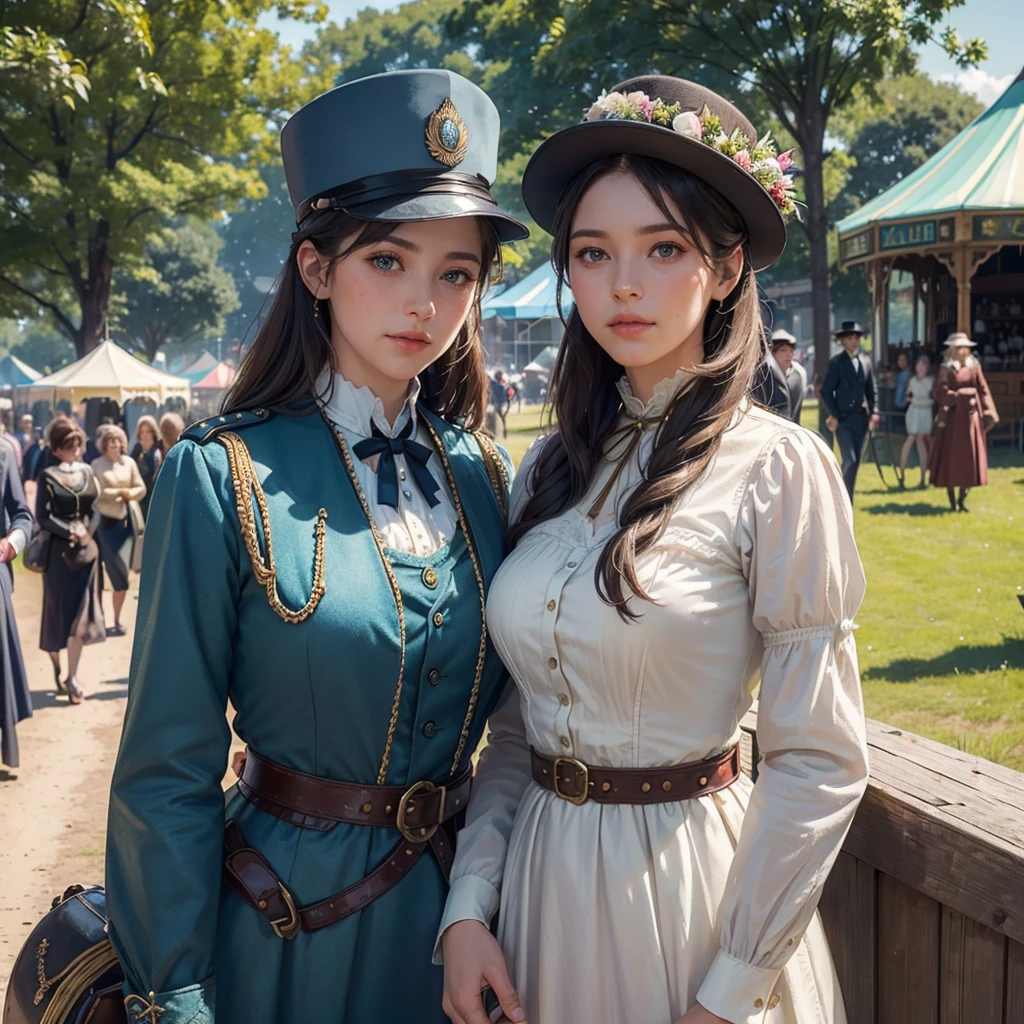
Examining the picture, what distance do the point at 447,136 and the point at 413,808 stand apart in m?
1.23

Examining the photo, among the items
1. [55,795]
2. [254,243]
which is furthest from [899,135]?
[254,243]

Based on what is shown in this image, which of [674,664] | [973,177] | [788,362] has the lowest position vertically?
[674,664]

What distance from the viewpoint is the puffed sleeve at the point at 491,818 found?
202 cm

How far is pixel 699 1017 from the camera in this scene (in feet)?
5.90

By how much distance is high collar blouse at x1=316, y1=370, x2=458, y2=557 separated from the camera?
221 centimetres

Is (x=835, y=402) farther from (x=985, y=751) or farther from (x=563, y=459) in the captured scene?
(x=563, y=459)

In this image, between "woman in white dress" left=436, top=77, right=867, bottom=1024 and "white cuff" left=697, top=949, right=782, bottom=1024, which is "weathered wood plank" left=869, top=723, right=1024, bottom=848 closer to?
"woman in white dress" left=436, top=77, right=867, bottom=1024

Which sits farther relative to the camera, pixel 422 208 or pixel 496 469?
pixel 496 469

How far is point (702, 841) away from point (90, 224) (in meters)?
18.9

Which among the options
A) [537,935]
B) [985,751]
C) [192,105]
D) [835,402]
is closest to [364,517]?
[537,935]

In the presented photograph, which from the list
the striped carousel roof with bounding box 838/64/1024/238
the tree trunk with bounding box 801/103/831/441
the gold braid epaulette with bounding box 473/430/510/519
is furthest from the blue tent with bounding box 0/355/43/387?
the gold braid epaulette with bounding box 473/430/510/519

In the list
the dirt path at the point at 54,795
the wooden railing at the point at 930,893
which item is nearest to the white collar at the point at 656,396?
the wooden railing at the point at 930,893

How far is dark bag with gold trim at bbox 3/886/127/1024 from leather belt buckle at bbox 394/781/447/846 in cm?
53

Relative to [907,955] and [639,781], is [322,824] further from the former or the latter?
[907,955]
